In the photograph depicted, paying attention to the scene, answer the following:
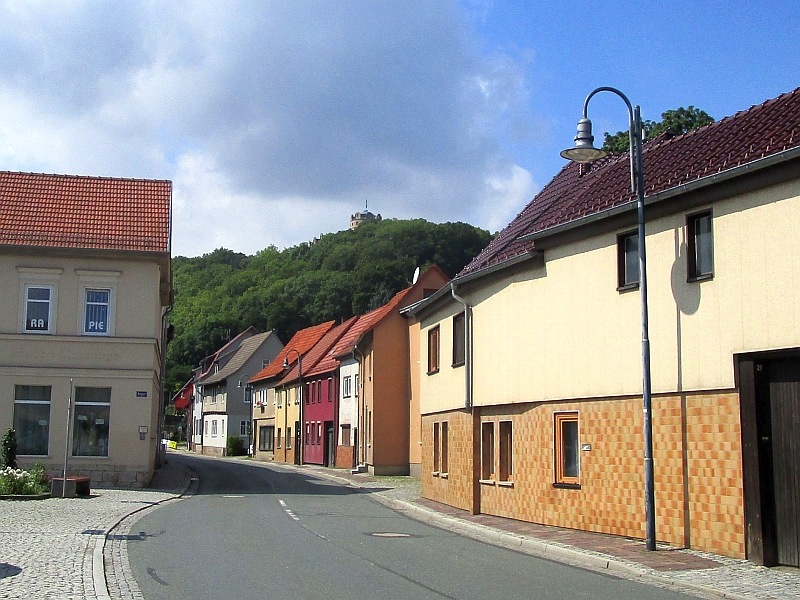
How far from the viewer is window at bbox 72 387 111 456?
29.6 meters

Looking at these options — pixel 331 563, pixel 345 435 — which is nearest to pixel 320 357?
pixel 345 435

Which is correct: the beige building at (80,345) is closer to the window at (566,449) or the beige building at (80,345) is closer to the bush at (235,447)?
the window at (566,449)

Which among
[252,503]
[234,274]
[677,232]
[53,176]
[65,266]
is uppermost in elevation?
[234,274]

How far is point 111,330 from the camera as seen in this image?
30031 millimetres

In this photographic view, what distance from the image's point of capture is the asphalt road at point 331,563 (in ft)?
35.0

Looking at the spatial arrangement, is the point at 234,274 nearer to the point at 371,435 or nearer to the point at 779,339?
the point at 371,435

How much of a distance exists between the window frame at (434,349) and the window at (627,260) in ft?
33.7

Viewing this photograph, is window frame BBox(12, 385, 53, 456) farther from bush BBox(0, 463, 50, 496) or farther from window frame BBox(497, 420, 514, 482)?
window frame BBox(497, 420, 514, 482)

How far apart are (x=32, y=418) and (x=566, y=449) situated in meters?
18.6

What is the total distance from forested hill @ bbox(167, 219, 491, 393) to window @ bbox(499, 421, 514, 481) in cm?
6309

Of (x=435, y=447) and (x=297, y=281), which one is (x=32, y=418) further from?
(x=297, y=281)

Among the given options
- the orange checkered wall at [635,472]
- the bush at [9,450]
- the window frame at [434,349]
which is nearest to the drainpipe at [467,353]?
the orange checkered wall at [635,472]

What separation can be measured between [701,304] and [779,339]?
5.53 ft

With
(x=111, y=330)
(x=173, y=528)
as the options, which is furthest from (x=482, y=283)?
(x=111, y=330)
